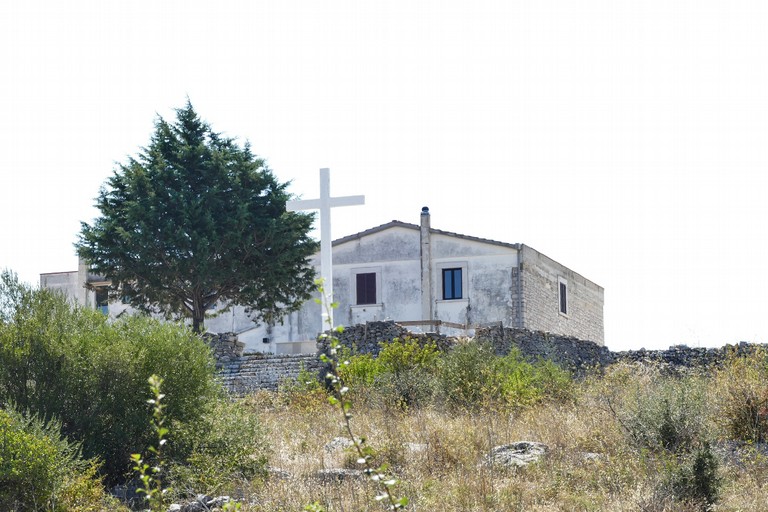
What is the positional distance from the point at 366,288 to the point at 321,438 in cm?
2142

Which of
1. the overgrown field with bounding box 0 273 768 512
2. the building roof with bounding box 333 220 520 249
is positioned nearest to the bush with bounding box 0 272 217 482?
the overgrown field with bounding box 0 273 768 512

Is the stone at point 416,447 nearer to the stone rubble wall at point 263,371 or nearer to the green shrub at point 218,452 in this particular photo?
the green shrub at point 218,452

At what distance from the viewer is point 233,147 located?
32.2 metres

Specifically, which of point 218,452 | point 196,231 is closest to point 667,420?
point 218,452

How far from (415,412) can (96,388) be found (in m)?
4.71

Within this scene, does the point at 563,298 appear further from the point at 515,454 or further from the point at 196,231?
the point at 515,454

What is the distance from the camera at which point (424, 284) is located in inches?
1353

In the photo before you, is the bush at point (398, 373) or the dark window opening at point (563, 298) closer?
the bush at point (398, 373)

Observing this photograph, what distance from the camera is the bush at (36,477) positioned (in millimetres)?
10766

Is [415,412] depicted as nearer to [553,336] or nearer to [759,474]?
[759,474]

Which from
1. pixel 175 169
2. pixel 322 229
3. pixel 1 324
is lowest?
pixel 1 324

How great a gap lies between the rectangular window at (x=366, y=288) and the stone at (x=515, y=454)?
22.4 metres

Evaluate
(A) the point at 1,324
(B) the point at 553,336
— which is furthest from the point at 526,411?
(B) the point at 553,336

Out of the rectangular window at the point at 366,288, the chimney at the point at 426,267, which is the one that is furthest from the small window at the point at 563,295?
the rectangular window at the point at 366,288
